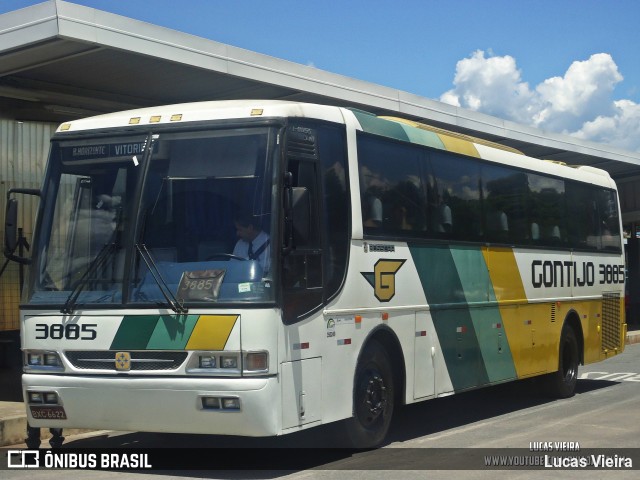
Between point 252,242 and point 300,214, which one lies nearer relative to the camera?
point 252,242

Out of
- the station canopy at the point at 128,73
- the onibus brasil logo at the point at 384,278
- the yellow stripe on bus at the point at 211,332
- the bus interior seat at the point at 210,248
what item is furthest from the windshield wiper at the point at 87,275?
the station canopy at the point at 128,73

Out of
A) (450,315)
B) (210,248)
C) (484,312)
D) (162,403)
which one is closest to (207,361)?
(162,403)

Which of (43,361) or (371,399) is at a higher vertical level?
(43,361)

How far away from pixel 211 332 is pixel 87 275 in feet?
4.76

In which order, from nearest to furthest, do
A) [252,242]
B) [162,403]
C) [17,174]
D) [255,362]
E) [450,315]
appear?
[255,362]
[162,403]
[252,242]
[450,315]
[17,174]

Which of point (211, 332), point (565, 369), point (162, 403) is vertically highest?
point (211, 332)

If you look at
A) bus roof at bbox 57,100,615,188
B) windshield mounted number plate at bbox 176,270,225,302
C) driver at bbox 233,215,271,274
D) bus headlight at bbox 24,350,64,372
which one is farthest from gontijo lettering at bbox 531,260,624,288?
bus headlight at bbox 24,350,64,372

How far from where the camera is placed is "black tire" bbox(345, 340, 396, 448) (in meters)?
10.3

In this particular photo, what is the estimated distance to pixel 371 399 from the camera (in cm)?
1055

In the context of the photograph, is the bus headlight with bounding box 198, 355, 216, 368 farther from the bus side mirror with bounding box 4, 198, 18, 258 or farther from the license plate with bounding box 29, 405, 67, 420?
the bus side mirror with bounding box 4, 198, 18, 258

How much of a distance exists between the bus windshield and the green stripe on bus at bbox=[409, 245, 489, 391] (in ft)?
9.69

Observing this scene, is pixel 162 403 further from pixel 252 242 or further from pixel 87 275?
pixel 252 242

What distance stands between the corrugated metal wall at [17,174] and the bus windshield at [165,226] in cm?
752

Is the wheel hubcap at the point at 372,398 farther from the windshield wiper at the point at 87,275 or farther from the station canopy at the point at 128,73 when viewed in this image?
the station canopy at the point at 128,73
